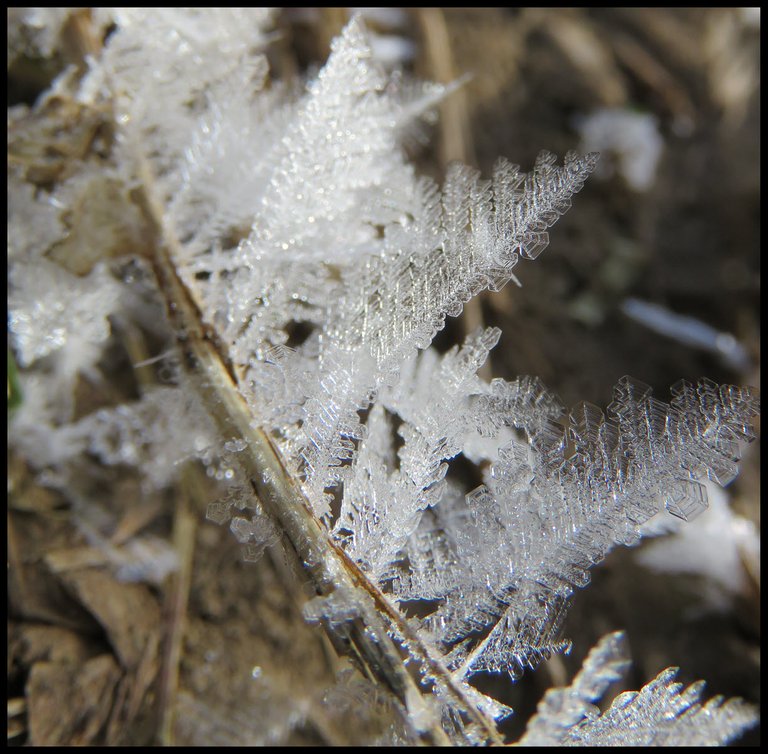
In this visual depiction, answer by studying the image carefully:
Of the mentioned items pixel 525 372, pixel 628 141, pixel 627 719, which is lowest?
pixel 627 719

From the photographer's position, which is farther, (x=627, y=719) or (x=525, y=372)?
(x=525, y=372)

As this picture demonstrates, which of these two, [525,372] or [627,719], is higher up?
[525,372]

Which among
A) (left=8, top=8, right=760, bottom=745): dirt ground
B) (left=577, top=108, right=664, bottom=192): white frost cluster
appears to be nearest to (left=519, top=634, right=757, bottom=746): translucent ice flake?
(left=8, top=8, right=760, bottom=745): dirt ground

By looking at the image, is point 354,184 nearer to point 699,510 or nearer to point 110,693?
point 699,510

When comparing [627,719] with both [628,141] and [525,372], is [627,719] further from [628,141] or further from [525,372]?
[628,141]

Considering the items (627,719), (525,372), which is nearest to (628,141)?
(525,372)

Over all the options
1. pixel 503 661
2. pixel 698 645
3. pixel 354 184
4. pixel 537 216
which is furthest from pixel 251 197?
pixel 698 645

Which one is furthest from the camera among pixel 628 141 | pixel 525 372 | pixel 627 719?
pixel 628 141

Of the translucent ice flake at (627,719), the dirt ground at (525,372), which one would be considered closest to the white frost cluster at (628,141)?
the dirt ground at (525,372)

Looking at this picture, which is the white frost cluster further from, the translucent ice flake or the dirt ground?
the translucent ice flake

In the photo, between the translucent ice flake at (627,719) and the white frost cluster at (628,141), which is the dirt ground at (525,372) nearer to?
the white frost cluster at (628,141)
